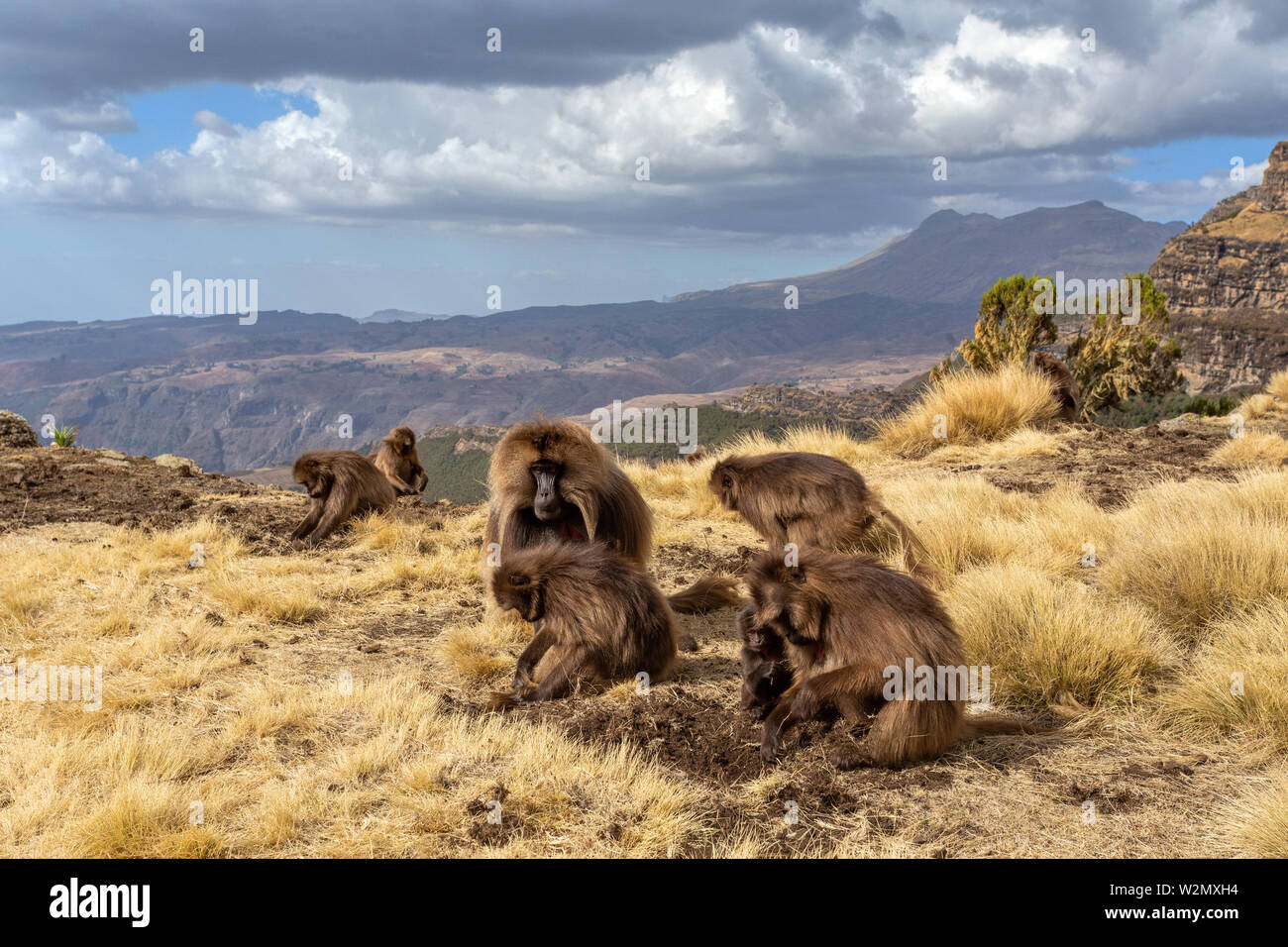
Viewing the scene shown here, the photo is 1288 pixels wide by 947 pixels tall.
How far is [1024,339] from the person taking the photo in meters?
17.7

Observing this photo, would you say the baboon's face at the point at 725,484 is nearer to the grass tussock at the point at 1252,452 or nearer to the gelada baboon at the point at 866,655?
the gelada baboon at the point at 866,655

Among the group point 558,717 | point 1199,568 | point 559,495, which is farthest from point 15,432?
point 1199,568

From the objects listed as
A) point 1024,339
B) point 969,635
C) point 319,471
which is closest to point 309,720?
point 969,635

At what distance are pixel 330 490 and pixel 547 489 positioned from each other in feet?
15.0

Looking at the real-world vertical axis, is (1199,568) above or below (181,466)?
below

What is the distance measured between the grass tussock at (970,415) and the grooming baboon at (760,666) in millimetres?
9089

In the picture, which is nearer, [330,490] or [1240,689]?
[1240,689]

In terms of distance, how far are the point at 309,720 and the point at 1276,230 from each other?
117m

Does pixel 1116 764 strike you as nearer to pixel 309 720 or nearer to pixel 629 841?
pixel 629 841

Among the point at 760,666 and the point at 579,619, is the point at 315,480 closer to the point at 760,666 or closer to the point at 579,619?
the point at 579,619

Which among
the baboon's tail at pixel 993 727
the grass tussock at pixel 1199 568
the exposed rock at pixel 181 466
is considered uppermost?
the exposed rock at pixel 181 466

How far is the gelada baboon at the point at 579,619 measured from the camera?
526 centimetres

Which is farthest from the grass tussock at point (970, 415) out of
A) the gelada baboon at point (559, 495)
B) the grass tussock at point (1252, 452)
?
the gelada baboon at point (559, 495)

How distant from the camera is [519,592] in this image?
527cm
